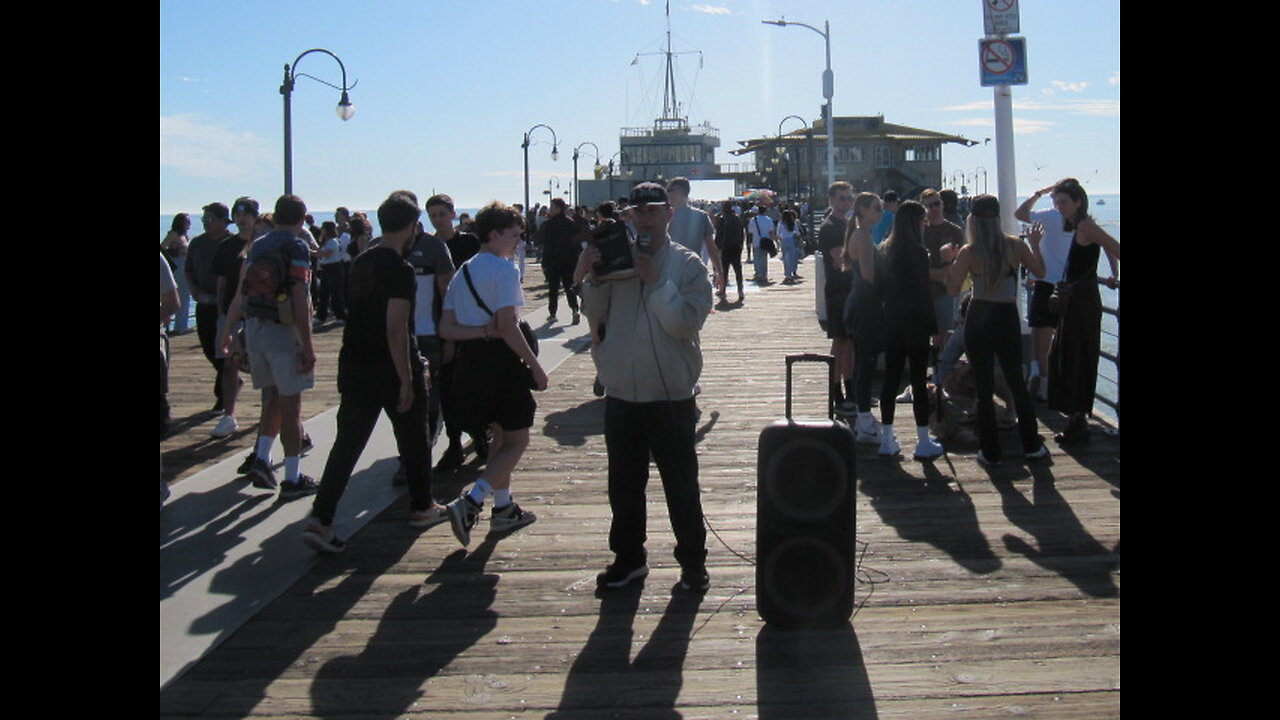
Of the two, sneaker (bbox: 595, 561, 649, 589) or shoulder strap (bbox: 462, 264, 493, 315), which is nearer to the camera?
sneaker (bbox: 595, 561, 649, 589)

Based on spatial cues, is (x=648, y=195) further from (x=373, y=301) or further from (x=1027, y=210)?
(x=1027, y=210)

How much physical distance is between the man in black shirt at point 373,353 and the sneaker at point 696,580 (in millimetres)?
1765

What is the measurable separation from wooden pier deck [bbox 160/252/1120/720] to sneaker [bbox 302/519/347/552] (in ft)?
0.22

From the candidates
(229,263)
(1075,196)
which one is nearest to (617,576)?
(1075,196)

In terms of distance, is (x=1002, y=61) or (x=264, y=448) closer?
(x=264, y=448)

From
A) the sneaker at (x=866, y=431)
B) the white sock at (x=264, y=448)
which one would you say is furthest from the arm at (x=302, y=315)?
the sneaker at (x=866, y=431)

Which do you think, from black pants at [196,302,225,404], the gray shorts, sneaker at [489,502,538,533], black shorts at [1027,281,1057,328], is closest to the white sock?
the gray shorts

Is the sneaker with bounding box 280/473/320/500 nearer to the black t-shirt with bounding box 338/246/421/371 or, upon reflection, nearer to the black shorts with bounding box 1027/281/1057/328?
the black t-shirt with bounding box 338/246/421/371

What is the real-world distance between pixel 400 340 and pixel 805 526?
2354 mm

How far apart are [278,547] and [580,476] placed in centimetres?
236

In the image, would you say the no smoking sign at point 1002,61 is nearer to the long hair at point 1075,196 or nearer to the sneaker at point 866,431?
the long hair at point 1075,196

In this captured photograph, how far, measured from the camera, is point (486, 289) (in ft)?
21.5

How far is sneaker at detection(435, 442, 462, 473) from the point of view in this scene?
28.2 feet
